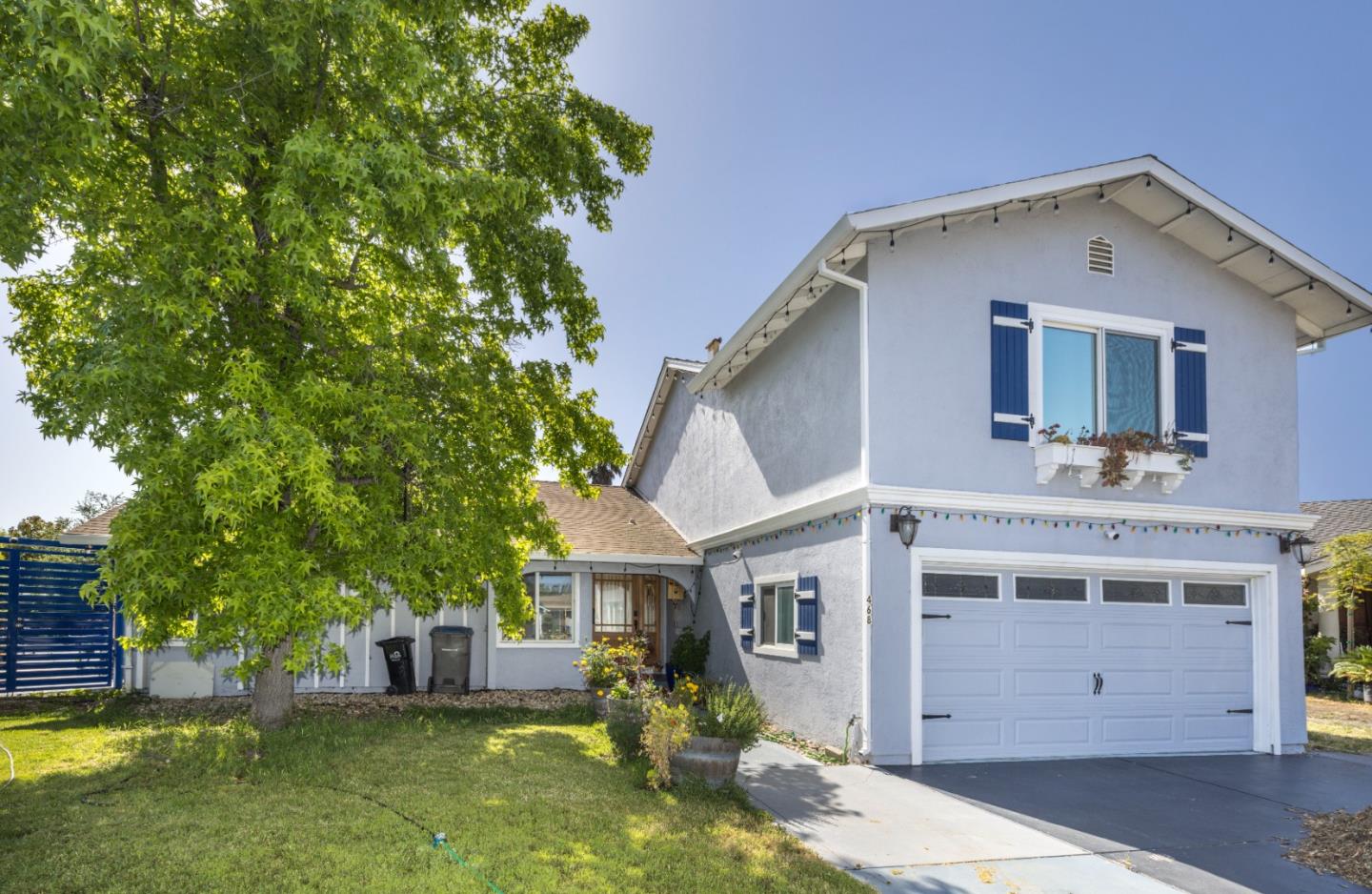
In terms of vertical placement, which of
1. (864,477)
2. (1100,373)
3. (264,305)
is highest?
(264,305)

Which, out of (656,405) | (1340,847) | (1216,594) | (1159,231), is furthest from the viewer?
(656,405)

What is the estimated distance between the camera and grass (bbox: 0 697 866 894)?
5176mm

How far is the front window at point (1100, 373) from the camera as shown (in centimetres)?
1007

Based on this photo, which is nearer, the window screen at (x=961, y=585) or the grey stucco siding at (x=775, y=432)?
the window screen at (x=961, y=585)

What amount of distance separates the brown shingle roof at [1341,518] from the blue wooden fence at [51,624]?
23.3m

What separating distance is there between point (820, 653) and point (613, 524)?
7.60m

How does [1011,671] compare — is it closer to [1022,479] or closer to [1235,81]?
[1022,479]

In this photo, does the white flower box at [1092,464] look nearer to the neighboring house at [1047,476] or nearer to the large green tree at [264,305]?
the neighboring house at [1047,476]

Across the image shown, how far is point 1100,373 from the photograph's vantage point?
10.2 metres

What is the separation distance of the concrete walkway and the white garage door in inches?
64.3

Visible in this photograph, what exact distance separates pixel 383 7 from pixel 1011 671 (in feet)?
30.5

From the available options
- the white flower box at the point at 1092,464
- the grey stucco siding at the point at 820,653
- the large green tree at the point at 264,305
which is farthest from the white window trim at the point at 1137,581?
the large green tree at the point at 264,305

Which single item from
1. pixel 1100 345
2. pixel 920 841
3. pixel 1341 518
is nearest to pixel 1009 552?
pixel 1100 345

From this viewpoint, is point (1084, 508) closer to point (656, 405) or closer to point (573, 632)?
point (573, 632)
